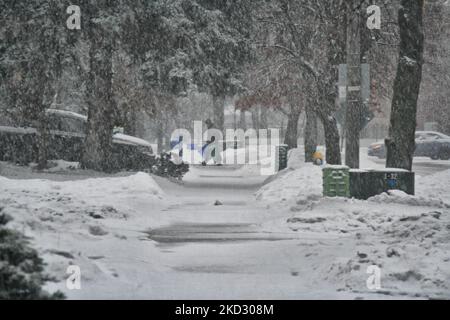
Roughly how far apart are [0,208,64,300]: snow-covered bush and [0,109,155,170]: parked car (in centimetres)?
1750

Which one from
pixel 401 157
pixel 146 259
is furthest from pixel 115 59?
pixel 146 259

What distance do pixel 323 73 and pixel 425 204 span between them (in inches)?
354

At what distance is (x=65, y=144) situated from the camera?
2667cm

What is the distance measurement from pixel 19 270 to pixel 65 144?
Result: 1962 cm

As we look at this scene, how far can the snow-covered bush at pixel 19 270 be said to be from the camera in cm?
719

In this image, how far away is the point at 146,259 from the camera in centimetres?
1093

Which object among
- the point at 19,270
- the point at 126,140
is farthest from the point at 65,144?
the point at 19,270

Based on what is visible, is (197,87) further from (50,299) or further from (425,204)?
(50,299)

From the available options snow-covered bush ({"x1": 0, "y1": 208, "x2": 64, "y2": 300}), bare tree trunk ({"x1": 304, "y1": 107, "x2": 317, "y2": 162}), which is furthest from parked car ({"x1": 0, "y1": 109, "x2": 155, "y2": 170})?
snow-covered bush ({"x1": 0, "y1": 208, "x2": 64, "y2": 300})

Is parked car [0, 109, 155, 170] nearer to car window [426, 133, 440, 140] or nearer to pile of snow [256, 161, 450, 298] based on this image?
pile of snow [256, 161, 450, 298]

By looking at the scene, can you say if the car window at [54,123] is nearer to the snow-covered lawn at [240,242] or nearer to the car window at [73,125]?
the car window at [73,125]

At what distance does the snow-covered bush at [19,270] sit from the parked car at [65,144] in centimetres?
1750

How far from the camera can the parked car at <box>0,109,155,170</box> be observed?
83.2 ft

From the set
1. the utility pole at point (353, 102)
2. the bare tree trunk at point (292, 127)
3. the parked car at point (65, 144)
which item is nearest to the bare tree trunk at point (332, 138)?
the utility pole at point (353, 102)
